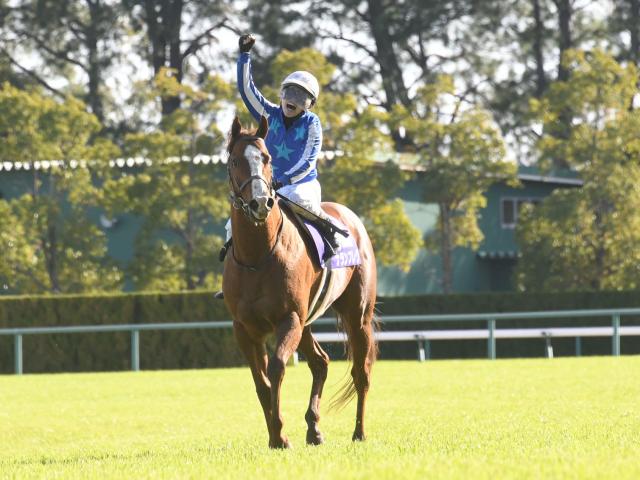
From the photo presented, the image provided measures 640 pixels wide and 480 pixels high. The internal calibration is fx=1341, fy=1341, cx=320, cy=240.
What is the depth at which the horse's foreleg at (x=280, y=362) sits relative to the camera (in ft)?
27.3

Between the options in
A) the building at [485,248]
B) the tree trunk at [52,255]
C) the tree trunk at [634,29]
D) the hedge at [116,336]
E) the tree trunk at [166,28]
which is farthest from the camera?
the tree trunk at [634,29]

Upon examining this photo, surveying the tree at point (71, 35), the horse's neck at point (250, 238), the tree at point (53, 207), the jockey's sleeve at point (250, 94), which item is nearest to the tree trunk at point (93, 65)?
the tree at point (71, 35)

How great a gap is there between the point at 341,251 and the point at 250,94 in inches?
51.0

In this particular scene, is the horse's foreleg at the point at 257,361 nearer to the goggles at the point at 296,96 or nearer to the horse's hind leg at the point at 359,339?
the horse's hind leg at the point at 359,339

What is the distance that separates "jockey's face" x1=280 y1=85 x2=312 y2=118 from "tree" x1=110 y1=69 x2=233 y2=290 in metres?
23.6

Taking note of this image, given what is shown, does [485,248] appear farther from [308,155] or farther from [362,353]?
[308,155]

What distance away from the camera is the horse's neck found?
8492mm

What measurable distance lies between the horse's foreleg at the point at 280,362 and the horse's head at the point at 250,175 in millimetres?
694

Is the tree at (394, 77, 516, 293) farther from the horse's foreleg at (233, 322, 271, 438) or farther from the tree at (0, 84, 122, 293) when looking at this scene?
the horse's foreleg at (233, 322, 271, 438)

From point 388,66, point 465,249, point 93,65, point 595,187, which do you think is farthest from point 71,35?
point 595,187

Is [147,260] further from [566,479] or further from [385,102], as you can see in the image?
[566,479]

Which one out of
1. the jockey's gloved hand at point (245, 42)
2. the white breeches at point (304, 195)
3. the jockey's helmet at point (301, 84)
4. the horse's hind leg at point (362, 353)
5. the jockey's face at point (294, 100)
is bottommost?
the horse's hind leg at point (362, 353)

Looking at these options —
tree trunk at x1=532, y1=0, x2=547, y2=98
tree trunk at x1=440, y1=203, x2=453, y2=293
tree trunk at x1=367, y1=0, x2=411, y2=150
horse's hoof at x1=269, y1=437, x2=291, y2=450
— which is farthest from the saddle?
tree trunk at x1=532, y1=0, x2=547, y2=98

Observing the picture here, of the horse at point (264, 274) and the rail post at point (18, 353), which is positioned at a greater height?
the horse at point (264, 274)
